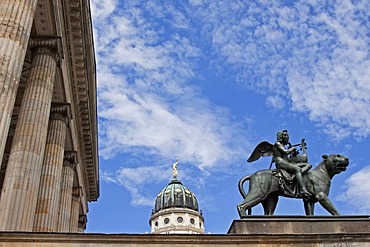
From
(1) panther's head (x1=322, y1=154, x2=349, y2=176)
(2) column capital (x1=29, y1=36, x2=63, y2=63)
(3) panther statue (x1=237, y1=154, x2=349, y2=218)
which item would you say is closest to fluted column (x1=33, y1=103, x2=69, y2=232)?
(2) column capital (x1=29, y1=36, x2=63, y2=63)

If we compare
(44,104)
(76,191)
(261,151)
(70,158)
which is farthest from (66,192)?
(261,151)

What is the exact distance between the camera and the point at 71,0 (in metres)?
27.2

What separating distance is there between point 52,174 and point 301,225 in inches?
631

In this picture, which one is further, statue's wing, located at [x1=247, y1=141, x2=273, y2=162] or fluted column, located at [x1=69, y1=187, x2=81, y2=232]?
fluted column, located at [x1=69, y1=187, x2=81, y2=232]

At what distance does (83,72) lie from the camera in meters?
32.0

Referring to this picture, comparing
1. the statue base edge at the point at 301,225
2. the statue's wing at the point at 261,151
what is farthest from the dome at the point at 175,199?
the statue base edge at the point at 301,225

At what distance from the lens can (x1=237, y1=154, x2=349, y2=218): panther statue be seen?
17.2 metres

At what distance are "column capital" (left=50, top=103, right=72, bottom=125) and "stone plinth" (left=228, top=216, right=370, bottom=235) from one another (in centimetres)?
1686

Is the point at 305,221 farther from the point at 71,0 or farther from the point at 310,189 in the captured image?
the point at 71,0

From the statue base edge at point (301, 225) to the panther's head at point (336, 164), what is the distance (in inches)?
85.0

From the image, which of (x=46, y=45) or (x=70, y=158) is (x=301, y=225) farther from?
(x=70, y=158)

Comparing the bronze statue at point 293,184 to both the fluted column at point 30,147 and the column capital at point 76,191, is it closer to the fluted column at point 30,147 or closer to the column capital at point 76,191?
the fluted column at point 30,147

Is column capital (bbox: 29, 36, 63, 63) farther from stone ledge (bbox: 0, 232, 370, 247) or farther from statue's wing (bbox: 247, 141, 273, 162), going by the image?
stone ledge (bbox: 0, 232, 370, 247)

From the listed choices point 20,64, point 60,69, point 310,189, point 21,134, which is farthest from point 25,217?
point 310,189
